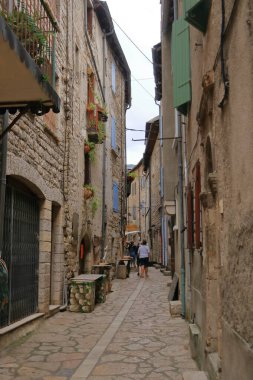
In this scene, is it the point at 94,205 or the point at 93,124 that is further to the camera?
the point at 94,205

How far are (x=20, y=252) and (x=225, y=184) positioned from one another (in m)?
4.77

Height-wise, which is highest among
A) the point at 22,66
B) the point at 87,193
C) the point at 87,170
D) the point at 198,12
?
the point at 198,12

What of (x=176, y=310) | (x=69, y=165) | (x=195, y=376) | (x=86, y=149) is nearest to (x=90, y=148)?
(x=86, y=149)

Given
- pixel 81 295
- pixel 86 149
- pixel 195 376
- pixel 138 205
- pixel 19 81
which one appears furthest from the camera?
pixel 138 205

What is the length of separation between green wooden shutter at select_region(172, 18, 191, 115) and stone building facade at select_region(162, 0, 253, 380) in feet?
2.25

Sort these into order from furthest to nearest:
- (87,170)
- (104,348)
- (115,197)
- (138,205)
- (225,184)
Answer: (138,205)
(115,197)
(87,170)
(104,348)
(225,184)

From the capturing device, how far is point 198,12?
5.09 meters

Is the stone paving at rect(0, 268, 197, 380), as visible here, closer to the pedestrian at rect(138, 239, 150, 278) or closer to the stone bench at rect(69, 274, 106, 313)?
the stone bench at rect(69, 274, 106, 313)

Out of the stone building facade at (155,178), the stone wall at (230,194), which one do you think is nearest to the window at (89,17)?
the stone building facade at (155,178)

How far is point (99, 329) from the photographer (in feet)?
27.3

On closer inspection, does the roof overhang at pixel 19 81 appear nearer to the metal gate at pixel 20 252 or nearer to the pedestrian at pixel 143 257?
the metal gate at pixel 20 252

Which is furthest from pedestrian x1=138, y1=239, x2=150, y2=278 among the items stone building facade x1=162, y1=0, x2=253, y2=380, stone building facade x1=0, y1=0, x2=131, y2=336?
stone building facade x1=162, y1=0, x2=253, y2=380

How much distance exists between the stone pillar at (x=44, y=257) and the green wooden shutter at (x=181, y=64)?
3.24m

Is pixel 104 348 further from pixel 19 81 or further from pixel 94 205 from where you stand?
pixel 94 205
